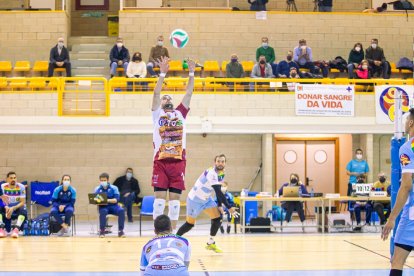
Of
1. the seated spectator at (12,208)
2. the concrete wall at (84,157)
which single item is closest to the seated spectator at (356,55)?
the concrete wall at (84,157)

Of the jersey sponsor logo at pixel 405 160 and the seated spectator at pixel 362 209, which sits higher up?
the jersey sponsor logo at pixel 405 160

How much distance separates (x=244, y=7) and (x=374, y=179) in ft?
31.8

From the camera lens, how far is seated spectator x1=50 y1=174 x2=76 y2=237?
1830 cm

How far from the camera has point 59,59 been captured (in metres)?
24.7

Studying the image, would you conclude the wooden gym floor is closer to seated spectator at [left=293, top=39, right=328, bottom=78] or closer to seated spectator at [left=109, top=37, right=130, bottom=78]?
seated spectator at [left=293, top=39, right=328, bottom=78]

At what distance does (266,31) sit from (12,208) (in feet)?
41.9

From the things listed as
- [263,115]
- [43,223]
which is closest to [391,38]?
[263,115]

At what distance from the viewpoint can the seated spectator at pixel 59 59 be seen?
79.9ft

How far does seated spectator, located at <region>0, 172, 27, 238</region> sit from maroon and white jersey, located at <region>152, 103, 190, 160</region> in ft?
26.2

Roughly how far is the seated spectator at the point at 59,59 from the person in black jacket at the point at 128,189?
13.1 feet

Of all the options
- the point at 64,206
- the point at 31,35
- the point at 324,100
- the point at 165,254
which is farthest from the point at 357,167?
the point at 165,254

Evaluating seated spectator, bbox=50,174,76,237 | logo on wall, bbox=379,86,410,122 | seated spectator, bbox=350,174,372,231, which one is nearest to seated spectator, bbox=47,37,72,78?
seated spectator, bbox=50,174,76,237

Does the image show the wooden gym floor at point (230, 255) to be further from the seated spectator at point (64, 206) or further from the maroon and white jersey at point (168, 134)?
the maroon and white jersey at point (168, 134)

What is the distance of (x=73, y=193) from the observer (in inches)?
734
